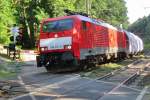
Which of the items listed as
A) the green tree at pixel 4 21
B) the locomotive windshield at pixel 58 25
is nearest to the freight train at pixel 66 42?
the locomotive windshield at pixel 58 25

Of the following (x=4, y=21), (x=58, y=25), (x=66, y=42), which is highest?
(x=4, y=21)

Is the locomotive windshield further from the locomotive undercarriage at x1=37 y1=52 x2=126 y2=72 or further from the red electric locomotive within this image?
the locomotive undercarriage at x1=37 y1=52 x2=126 y2=72

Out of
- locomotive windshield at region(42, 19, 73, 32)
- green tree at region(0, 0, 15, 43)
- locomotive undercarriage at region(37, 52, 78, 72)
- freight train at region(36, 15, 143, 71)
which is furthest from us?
green tree at region(0, 0, 15, 43)

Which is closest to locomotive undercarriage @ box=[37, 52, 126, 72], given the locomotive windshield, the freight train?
the freight train

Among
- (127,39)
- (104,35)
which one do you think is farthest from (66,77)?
(127,39)

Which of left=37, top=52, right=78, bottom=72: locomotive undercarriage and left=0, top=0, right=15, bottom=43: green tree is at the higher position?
left=0, top=0, right=15, bottom=43: green tree

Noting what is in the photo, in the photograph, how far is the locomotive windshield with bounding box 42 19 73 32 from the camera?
26734mm

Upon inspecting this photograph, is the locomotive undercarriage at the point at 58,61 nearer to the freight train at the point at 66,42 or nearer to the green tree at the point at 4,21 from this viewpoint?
the freight train at the point at 66,42

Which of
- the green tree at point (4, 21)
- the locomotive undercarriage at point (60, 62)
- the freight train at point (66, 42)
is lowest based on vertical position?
the locomotive undercarriage at point (60, 62)

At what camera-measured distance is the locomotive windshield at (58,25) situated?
26.7 meters


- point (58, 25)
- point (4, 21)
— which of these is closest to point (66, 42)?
point (58, 25)

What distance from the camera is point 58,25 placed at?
88.8ft

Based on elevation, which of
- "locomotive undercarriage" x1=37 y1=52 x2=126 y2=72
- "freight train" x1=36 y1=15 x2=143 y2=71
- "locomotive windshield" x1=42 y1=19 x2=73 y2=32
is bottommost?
"locomotive undercarriage" x1=37 y1=52 x2=126 y2=72

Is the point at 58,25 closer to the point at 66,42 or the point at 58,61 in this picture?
the point at 66,42
